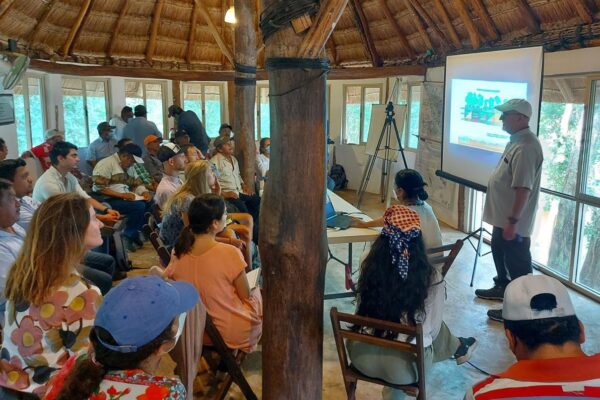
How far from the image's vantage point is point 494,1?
5.32 m

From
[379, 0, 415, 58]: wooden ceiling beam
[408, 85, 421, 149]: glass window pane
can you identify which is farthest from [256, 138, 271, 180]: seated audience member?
[379, 0, 415, 58]: wooden ceiling beam

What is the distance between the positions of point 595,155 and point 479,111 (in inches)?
51.8

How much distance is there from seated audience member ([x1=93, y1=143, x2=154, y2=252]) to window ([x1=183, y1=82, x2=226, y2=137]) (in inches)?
184

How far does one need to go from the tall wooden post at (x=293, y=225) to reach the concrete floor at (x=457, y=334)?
2.51 feet

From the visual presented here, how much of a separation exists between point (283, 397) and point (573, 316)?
133 cm

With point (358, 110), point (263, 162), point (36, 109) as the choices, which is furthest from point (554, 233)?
point (36, 109)

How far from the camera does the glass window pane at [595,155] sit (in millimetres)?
4125

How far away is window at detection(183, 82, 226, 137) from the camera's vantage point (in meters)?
10.1

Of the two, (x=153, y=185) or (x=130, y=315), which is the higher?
(x=130, y=315)

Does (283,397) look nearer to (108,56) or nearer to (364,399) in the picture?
(364,399)

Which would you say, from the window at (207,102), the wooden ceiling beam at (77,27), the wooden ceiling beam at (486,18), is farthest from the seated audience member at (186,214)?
the window at (207,102)

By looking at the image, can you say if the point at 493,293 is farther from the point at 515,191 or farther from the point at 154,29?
the point at 154,29

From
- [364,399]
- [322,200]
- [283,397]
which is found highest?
[322,200]

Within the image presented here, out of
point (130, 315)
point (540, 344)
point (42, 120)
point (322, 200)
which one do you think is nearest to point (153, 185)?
point (42, 120)
